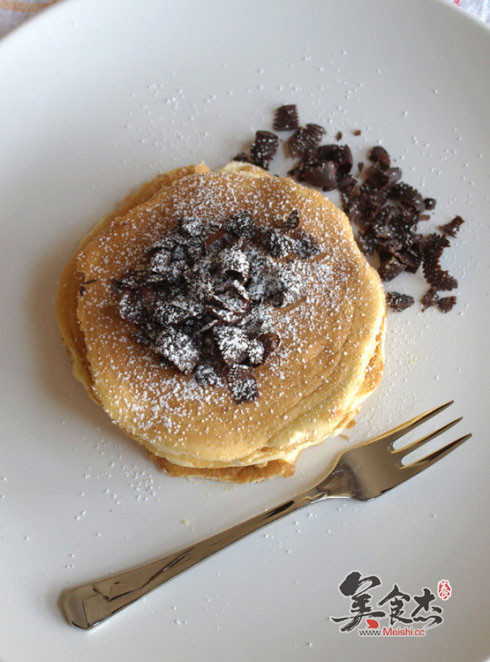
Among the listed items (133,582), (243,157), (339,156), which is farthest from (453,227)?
(133,582)

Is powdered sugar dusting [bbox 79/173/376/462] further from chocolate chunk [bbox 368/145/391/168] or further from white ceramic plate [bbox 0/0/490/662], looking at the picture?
chocolate chunk [bbox 368/145/391/168]

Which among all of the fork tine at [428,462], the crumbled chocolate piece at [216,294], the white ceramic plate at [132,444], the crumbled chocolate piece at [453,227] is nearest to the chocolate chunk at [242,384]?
the crumbled chocolate piece at [216,294]

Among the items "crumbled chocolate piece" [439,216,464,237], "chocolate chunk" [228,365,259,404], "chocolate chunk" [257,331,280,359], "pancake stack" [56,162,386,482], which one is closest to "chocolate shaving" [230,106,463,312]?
"crumbled chocolate piece" [439,216,464,237]

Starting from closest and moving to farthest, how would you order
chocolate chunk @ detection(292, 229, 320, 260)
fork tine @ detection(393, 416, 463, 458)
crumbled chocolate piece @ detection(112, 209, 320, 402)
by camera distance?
crumbled chocolate piece @ detection(112, 209, 320, 402) < chocolate chunk @ detection(292, 229, 320, 260) < fork tine @ detection(393, 416, 463, 458)

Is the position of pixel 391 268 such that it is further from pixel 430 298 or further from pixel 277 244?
pixel 277 244

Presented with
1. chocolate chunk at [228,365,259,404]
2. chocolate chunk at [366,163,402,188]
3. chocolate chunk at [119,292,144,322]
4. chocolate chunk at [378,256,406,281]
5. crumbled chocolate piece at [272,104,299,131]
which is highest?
chocolate chunk at [366,163,402,188]

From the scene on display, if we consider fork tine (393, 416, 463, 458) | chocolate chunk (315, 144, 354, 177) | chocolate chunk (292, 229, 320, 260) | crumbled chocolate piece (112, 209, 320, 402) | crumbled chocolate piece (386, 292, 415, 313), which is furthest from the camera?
chocolate chunk (315, 144, 354, 177)

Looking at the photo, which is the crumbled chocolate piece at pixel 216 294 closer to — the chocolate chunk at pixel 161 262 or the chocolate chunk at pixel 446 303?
the chocolate chunk at pixel 161 262

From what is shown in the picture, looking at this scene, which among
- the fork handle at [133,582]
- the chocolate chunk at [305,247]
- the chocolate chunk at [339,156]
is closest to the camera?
the chocolate chunk at [305,247]

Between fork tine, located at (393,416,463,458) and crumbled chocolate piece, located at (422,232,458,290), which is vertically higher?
crumbled chocolate piece, located at (422,232,458,290)
